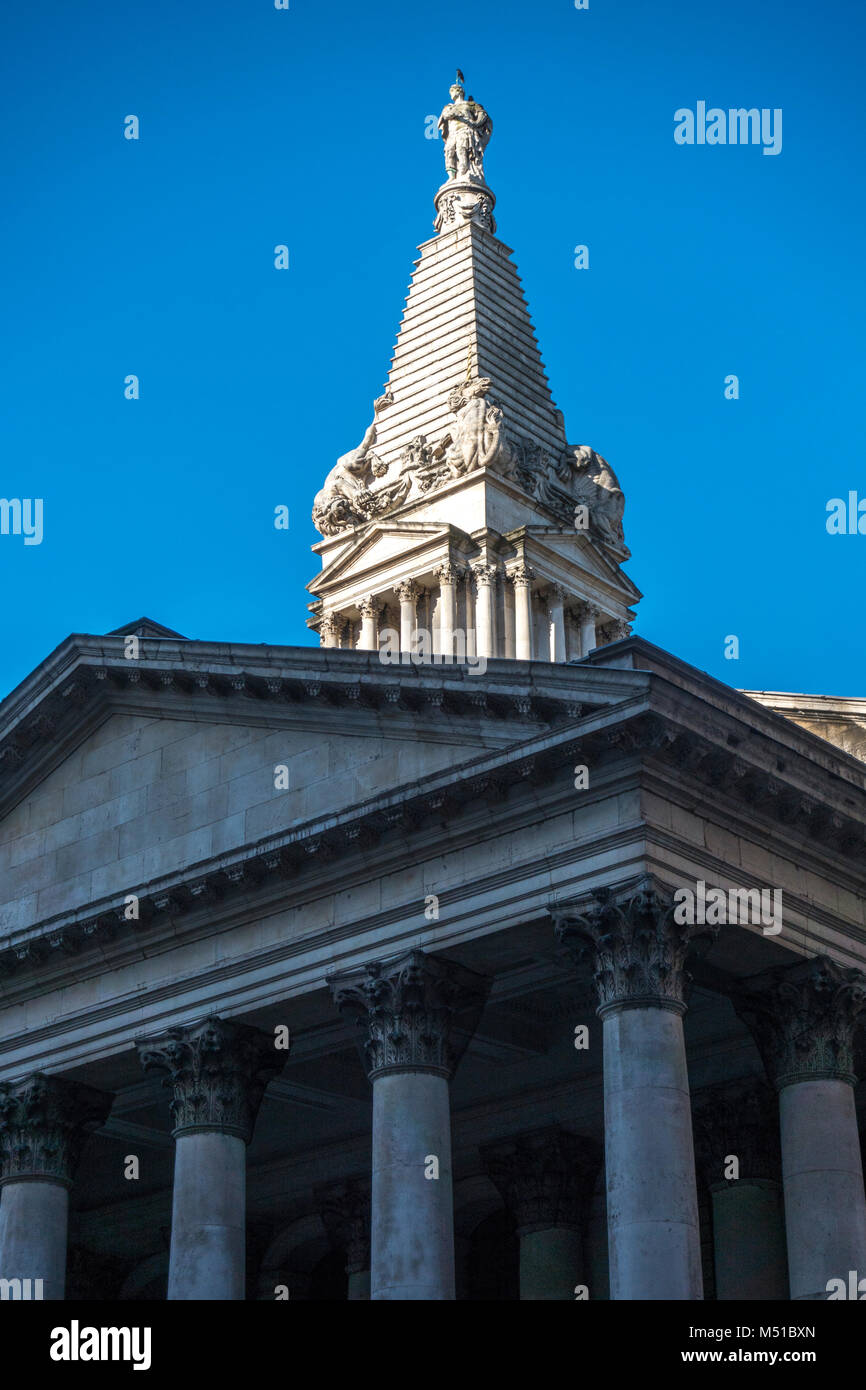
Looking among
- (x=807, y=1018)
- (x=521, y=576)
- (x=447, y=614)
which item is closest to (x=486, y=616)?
(x=447, y=614)

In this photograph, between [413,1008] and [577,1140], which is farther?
[577,1140]

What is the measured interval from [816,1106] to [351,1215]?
42.2 feet

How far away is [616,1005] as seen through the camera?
2883 cm

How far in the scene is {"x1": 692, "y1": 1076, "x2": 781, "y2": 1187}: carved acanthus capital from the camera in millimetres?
35094

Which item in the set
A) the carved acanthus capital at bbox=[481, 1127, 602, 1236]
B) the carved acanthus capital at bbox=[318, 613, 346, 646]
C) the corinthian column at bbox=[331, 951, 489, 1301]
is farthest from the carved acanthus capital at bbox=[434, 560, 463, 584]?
the corinthian column at bbox=[331, 951, 489, 1301]

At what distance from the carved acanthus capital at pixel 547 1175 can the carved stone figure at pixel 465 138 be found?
39352 millimetres

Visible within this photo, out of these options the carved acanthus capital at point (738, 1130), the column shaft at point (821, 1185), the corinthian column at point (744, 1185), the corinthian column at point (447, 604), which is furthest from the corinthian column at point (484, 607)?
the column shaft at point (821, 1185)

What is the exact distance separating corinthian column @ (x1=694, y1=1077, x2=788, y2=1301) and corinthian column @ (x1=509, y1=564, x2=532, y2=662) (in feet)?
73.7

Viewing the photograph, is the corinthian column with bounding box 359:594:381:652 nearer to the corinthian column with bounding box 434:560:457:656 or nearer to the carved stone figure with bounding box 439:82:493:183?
the corinthian column with bounding box 434:560:457:656

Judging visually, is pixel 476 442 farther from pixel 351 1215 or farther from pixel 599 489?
pixel 351 1215

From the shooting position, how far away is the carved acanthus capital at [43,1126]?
118 feet

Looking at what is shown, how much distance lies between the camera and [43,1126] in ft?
118
